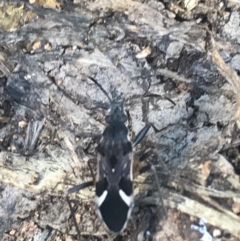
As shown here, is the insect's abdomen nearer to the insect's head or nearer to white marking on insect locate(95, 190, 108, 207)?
white marking on insect locate(95, 190, 108, 207)

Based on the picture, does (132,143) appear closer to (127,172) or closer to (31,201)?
(127,172)

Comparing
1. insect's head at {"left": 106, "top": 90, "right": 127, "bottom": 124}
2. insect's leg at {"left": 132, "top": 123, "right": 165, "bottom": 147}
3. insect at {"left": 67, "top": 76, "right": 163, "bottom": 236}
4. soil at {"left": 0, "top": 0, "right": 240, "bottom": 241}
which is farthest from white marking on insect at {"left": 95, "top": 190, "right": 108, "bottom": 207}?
insect's head at {"left": 106, "top": 90, "right": 127, "bottom": 124}

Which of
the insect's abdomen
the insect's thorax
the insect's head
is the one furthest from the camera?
the insect's head

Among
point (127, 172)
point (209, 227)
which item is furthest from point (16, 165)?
point (209, 227)

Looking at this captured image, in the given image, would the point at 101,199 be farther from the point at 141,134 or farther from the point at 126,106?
the point at 126,106

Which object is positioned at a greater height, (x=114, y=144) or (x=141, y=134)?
(x=141, y=134)

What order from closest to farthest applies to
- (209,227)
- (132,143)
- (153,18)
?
(209,227)
(132,143)
(153,18)

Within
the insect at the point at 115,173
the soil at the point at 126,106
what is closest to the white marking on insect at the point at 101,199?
the insect at the point at 115,173

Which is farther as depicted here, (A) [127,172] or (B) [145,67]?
(B) [145,67]

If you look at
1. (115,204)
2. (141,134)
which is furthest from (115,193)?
(141,134)
